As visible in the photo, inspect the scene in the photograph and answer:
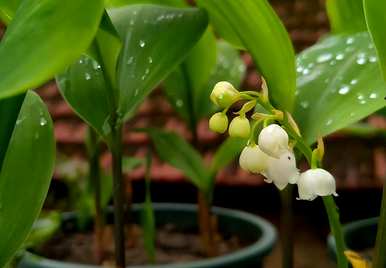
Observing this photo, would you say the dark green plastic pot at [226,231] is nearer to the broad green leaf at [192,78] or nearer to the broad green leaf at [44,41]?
the broad green leaf at [192,78]

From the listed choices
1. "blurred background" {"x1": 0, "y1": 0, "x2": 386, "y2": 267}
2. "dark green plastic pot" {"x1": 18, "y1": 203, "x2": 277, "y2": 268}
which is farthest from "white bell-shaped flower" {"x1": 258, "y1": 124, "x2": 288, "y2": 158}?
"blurred background" {"x1": 0, "y1": 0, "x2": 386, "y2": 267}

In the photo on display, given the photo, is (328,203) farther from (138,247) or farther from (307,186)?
(138,247)

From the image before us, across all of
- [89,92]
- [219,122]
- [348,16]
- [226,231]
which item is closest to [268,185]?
[226,231]

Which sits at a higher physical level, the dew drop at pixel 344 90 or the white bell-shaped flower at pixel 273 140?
the white bell-shaped flower at pixel 273 140

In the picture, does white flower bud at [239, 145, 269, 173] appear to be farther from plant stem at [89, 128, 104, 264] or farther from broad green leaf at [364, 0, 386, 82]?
plant stem at [89, 128, 104, 264]

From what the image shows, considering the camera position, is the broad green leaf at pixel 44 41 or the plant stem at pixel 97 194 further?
the plant stem at pixel 97 194

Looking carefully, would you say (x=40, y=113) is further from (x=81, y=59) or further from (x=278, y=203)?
(x=278, y=203)

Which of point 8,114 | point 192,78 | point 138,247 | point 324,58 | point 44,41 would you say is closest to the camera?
point 44,41

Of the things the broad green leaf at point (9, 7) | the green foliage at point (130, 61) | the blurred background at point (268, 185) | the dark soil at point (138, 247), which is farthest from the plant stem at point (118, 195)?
the blurred background at point (268, 185)
